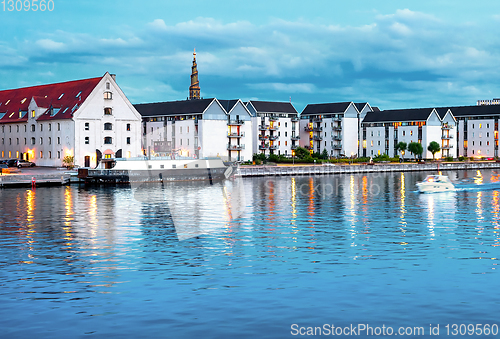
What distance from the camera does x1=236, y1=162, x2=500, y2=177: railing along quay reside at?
122 m

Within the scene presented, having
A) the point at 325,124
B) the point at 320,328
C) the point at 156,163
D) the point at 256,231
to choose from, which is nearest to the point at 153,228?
Result: the point at 256,231

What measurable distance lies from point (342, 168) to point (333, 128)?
177 ft

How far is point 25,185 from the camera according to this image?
87.0m

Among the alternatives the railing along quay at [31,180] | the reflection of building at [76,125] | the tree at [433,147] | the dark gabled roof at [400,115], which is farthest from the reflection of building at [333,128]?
the railing along quay at [31,180]

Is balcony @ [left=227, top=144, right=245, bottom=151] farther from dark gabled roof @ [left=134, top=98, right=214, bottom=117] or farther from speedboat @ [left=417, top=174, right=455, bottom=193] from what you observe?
speedboat @ [left=417, top=174, right=455, bottom=193]

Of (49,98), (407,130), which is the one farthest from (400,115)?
(49,98)

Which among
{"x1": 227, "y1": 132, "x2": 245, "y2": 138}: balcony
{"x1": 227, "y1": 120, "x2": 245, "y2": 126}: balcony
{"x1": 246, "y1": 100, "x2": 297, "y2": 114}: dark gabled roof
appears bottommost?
{"x1": 227, "y1": 132, "x2": 245, "y2": 138}: balcony

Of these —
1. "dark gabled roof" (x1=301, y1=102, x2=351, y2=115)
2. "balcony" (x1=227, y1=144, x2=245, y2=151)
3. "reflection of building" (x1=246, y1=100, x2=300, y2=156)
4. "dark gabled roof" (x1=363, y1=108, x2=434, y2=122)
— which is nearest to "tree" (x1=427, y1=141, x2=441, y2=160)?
"dark gabled roof" (x1=363, y1=108, x2=434, y2=122)

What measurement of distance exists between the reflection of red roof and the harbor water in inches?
2480

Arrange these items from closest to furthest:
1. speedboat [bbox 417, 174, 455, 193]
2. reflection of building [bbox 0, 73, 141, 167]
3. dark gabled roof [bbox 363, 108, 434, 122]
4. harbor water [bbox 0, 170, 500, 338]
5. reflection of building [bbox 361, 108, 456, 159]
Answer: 1. harbor water [bbox 0, 170, 500, 338]
2. speedboat [bbox 417, 174, 455, 193]
3. reflection of building [bbox 0, 73, 141, 167]
4. reflection of building [bbox 361, 108, 456, 159]
5. dark gabled roof [bbox 363, 108, 434, 122]

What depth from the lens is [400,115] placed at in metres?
190

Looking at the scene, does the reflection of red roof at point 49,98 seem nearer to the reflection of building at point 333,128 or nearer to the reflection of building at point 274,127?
the reflection of building at point 274,127

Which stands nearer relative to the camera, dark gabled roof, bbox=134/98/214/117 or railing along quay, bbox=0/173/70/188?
railing along quay, bbox=0/173/70/188

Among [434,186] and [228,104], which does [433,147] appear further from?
[434,186]
